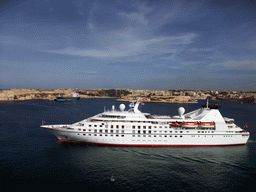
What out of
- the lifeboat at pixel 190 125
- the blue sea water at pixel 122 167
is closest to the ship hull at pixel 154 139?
the blue sea water at pixel 122 167

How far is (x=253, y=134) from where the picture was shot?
3309cm

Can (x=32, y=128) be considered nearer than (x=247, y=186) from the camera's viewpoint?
No

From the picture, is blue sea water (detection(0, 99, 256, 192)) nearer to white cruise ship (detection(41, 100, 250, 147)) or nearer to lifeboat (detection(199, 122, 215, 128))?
white cruise ship (detection(41, 100, 250, 147))

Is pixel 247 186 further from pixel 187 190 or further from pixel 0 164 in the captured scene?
pixel 0 164

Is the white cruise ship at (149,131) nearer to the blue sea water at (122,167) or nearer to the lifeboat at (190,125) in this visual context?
the lifeboat at (190,125)

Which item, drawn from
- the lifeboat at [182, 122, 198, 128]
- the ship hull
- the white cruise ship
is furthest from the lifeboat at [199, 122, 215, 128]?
the ship hull

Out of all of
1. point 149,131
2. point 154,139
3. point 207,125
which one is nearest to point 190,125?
point 207,125

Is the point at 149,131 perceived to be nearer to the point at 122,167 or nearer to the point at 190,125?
the point at 190,125

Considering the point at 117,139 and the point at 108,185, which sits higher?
the point at 117,139

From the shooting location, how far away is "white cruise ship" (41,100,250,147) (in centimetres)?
2428

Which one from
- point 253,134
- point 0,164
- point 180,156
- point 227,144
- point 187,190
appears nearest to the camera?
point 187,190

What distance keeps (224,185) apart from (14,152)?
24947 mm

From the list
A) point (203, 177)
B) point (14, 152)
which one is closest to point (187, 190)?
point (203, 177)

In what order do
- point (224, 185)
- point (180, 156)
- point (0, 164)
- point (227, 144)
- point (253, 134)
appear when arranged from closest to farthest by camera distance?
point (224, 185)
point (0, 164)
point (180, 156)
point (227, 144)
point (253, 134)
